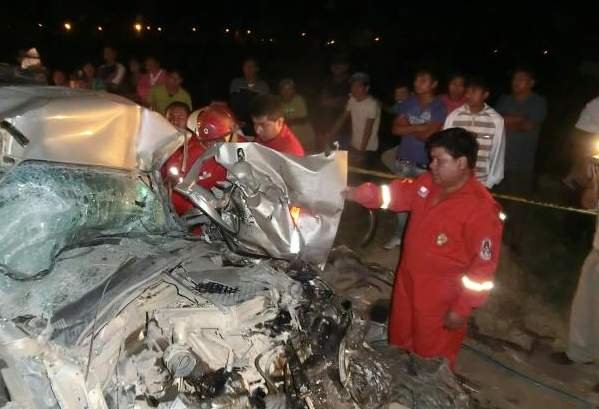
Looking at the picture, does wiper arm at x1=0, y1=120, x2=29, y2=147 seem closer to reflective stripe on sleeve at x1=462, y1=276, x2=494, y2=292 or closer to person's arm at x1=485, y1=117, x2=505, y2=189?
reflective stripe on sleeve at x1=462, y1=276, x2=494, y2=292

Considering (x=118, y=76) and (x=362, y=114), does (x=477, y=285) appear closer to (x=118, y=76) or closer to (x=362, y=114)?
(x=362, y=114)

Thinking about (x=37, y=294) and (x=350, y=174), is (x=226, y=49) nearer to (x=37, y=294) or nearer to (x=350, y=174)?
(x=350, y=174)

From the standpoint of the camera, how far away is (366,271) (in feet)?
16.2

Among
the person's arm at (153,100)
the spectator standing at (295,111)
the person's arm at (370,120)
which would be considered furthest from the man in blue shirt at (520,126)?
the person's arm at (153,100)

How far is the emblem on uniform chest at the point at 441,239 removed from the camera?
10.3 ft

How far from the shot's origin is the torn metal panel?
2.24m

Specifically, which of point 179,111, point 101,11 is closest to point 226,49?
point 101,11

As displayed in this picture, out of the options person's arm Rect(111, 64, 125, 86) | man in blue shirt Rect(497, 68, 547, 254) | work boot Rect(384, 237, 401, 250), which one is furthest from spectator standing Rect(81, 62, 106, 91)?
man in blue shirt Rect(497, 68, 547, 254)

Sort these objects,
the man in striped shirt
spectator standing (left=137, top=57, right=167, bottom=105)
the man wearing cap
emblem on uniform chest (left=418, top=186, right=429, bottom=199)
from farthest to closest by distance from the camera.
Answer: spectator standing (left=137, top=57, right=167, bottom=105) → the man wearing cap → the man in striped shirt → emblem on uniform chest (left=418, top=186, right=429, bottom=199)

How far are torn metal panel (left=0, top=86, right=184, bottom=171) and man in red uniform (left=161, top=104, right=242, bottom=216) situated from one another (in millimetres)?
302

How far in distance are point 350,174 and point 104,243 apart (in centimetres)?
479

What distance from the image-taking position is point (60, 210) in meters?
2.24

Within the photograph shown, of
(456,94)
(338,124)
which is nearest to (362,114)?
(338,124)

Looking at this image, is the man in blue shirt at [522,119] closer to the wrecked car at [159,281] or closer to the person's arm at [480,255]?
the person's arm at [480,255]
